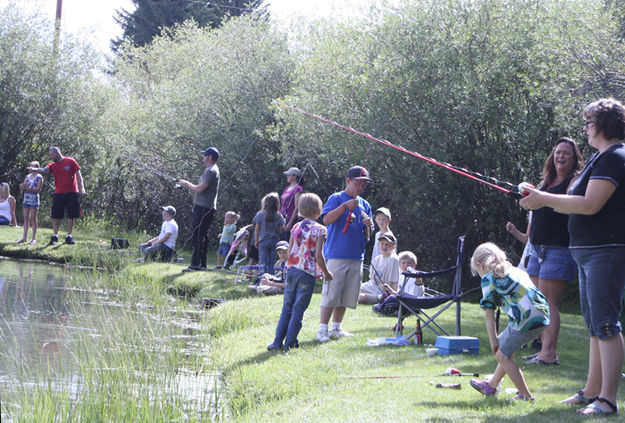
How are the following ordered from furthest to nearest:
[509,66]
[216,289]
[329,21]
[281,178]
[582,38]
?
[329,21] < [281,178] < [509,66] < [582,38] < [216,289]

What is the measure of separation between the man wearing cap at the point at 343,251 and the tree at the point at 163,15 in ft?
114

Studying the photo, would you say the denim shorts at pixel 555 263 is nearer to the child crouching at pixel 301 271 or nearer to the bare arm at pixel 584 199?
the bare arm at pixel 584 199

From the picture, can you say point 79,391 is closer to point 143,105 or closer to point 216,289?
point 216,289

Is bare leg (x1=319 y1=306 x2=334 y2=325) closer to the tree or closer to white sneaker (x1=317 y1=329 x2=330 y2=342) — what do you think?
white sneaker (x1=317 y1=329 x2=330 y2=342)

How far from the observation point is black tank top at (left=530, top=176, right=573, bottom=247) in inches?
234

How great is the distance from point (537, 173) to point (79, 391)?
10491mm

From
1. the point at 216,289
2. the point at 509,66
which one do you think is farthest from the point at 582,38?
the point at 216,289

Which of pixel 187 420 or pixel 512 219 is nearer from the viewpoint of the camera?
pixel 187 420

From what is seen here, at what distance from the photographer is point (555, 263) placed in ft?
19.3

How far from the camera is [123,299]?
30.3 ft

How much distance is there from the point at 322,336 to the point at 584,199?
3348mm

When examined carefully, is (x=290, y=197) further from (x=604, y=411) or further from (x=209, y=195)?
(x=604, y=411)

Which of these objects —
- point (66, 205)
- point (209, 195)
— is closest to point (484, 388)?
point (209, 195)

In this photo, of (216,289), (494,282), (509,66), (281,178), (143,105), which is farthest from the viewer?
(143,105)
